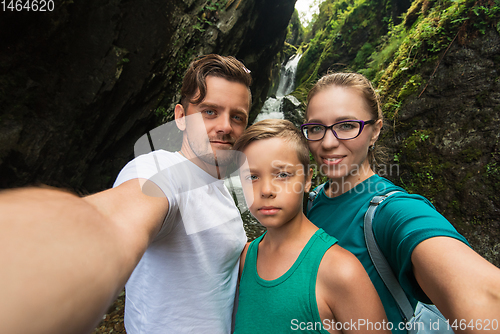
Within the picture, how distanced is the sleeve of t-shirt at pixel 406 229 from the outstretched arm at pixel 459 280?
1.3 inches

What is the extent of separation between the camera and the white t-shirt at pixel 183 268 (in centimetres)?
122

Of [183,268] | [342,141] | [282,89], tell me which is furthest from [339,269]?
[282,89]

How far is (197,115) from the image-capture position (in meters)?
1.52

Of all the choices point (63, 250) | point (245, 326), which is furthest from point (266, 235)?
point (63, 250)

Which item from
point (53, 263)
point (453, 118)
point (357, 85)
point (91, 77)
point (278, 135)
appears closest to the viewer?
point (53, 263)

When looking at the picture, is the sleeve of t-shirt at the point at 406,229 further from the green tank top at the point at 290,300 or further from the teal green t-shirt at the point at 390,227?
the green tank top at the point at 290,300

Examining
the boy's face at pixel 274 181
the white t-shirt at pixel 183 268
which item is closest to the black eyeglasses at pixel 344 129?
the boy's face at pixel 274 181

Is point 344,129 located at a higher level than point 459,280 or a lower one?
higher

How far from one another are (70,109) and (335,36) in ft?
44.0

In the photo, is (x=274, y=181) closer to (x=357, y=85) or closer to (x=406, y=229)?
(x=406, y=229)

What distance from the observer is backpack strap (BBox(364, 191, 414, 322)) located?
101cm

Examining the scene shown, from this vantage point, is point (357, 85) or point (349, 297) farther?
point (357, 85)

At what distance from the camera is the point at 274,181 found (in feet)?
3.92

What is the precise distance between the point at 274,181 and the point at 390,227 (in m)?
0.59
